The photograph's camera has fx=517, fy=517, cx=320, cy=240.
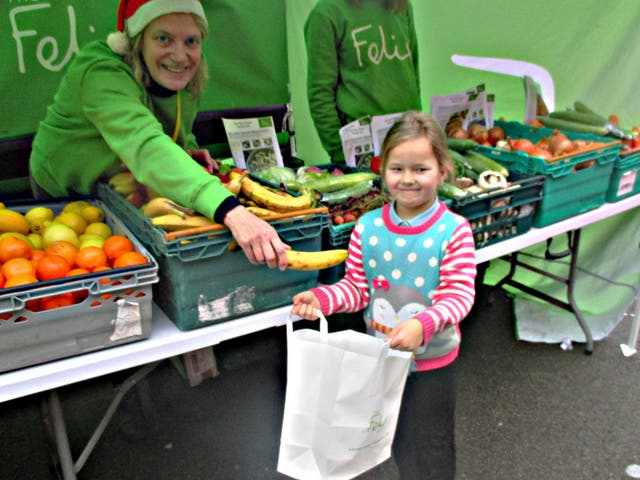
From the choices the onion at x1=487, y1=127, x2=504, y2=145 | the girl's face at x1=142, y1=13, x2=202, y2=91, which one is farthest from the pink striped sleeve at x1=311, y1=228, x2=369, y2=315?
the onion at x1=487, y1=127, x2=504, y2=145

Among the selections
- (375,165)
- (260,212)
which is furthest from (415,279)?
(375,165)

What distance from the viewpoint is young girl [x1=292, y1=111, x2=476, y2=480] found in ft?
5.12

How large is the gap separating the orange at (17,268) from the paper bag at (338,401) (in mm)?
776

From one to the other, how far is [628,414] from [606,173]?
1363mm

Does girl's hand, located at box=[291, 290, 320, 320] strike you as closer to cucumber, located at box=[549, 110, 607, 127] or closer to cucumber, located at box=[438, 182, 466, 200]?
cucumber, located at box=[438, 182, 466, 200]

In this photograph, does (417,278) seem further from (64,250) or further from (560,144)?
(560,144)

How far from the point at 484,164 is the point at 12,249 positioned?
88.3 inches

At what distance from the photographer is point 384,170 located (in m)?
1.69

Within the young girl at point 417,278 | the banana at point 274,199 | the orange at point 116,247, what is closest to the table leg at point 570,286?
the young girl at point 417,278

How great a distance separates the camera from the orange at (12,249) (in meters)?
1.59

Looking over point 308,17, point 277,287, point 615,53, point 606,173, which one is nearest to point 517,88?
point 615,53

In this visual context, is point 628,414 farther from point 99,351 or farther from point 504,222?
point 99,351

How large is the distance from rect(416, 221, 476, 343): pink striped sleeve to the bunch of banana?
29.9 inches

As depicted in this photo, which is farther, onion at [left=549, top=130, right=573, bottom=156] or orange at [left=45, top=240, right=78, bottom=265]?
onion at [left=549, top=130, right=573, bottom=156]
